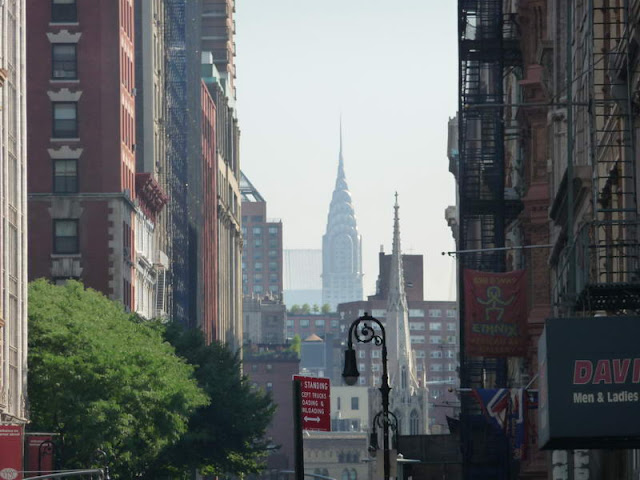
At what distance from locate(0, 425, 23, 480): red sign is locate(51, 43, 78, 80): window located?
170 ft

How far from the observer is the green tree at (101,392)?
88.5 meters

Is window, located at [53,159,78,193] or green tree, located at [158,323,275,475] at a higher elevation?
window, located at [53,159,78,193]

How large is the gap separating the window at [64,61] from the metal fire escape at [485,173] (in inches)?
1843

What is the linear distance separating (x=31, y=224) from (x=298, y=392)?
3246 inches

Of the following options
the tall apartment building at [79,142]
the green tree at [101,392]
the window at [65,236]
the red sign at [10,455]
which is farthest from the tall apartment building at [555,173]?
Result: the window at [65,236]

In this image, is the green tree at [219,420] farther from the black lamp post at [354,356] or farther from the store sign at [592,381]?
the store sign at [592,381]

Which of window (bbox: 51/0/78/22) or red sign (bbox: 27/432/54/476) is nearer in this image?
red sign (bbox: 27/432/54/476)

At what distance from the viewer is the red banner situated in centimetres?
5475

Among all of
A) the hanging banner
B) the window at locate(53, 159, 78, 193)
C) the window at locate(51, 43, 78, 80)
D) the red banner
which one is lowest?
the hanging banner

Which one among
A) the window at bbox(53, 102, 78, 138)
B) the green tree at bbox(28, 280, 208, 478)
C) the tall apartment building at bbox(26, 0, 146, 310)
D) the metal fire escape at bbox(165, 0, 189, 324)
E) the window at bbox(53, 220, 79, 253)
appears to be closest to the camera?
the green tree at bbox(28, 280, 208, 478)

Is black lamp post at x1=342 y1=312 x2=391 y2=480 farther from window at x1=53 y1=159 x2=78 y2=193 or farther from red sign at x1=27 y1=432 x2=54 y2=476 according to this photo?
window at x1=53 y1=159 x2=78 y2=193

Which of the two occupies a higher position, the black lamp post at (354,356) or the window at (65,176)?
the window at (65,176)

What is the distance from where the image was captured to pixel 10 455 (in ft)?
229

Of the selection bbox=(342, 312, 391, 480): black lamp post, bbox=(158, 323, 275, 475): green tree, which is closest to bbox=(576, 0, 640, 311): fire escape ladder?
bbox=(342, 312, 391, 480): black lamp post
